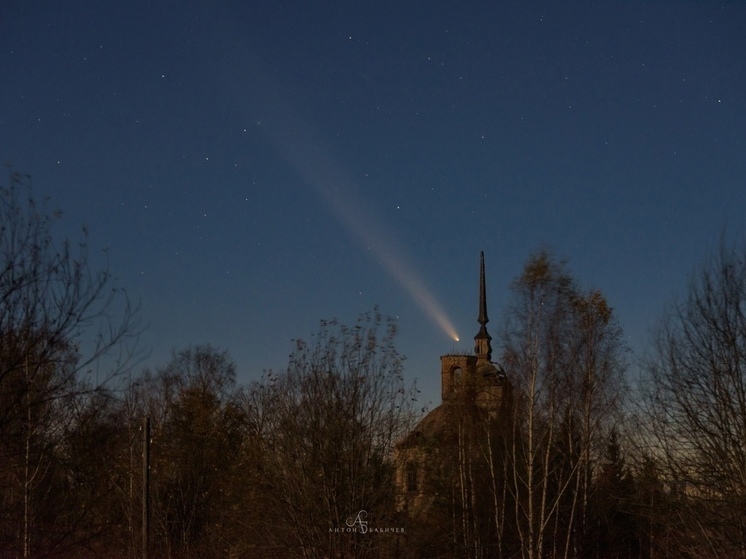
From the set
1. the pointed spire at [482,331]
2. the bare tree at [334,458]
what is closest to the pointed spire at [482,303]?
the pointed spire at [482,331]

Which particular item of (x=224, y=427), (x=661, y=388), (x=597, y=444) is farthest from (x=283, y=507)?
(x=224, y=427)

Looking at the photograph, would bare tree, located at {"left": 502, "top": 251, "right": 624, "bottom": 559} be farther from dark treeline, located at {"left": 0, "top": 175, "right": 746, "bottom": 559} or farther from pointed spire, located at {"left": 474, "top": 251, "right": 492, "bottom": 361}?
pointed spire, located at {"left": 474, "top": 251, "right": 492, "bottom": 361}

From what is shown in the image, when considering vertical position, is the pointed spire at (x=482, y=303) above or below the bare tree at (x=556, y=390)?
above

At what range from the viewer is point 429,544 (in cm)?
3091

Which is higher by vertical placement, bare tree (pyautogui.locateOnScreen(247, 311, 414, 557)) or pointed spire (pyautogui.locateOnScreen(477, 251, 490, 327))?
pointed spire (pyautogui.locateOnScreen(477, 251, 490, 327))

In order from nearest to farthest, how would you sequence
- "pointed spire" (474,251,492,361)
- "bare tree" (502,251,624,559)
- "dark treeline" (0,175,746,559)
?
1. "dark treeline" (0,175,746,559)
2. "bare tree" (502,251,624,559)
3. "pointed spire" (474,251,492,361)

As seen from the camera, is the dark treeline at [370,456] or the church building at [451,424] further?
the church building at [451,424]

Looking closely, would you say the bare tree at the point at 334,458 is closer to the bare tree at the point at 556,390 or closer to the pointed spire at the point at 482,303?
the bare tree at the point at 556,390

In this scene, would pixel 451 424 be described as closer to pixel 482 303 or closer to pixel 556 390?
A: pixel 556 390

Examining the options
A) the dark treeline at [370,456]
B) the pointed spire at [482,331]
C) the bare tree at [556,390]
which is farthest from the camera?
the pointed spire at [482,331]

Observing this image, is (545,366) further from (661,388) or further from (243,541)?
(243,541)

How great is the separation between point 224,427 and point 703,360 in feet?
82.2

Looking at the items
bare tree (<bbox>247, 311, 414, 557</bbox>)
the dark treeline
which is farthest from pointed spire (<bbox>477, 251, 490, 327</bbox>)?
bare tree (<bbox>247, 311, 414, 557</bbox>)

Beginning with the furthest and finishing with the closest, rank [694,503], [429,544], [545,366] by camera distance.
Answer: [429,544] < [545,366] < [694,503]
